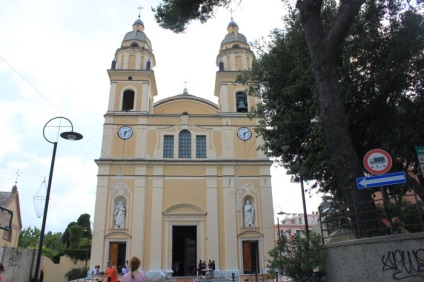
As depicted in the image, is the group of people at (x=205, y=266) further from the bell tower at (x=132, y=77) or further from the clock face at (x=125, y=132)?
the bell tower at (x=132, y=77)

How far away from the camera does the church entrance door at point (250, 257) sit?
2359 centimetres

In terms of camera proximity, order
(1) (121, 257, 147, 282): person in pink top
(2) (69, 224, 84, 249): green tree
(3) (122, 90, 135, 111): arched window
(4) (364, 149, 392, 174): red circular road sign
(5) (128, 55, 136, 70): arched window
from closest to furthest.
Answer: (1) (121, 257, 147, 282): person in pink top < (4) (364, 149, 392, 174): red circular road sign < (3) (122, 90, 135, 111): arched window < (5) (128, 55, 136, 70): arched window < (2) (69, 224, 84, 249): green tree

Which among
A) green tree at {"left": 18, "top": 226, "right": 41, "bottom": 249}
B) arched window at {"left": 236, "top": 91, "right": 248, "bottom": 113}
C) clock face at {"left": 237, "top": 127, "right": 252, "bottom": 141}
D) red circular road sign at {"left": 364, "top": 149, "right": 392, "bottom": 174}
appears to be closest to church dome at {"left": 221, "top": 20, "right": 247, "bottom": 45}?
arched window at {"left": 236, "top": 91, "right": 248, "bottom": 113}

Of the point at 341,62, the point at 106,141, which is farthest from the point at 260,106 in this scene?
the point at 106,141

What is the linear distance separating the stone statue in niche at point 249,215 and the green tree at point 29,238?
36.7 metres

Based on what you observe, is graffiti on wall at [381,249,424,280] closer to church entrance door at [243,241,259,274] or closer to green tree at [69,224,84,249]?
church entrance door at [243,241,259,274]

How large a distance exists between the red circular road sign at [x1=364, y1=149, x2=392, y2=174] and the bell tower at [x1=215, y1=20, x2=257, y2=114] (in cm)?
2014

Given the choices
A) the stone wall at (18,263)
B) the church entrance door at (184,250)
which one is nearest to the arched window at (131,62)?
the church entrance door at (184,250)

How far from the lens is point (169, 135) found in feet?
88.5

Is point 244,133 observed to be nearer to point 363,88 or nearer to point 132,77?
point 132,77

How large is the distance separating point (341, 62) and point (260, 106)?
4341 mm

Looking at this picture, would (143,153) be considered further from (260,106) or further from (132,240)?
(260,106)

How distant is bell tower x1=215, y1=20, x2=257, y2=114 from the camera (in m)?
28.3

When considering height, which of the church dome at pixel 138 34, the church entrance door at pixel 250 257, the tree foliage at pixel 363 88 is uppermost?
the church dome at pixel 138 34
